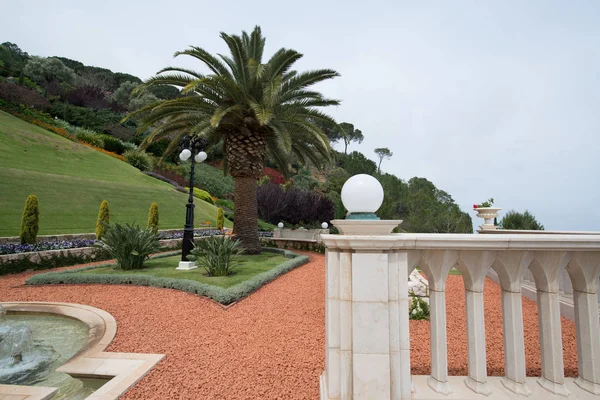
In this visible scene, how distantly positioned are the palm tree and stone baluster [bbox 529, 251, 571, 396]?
8.21 meters

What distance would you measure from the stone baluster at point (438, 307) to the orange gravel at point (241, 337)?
1148 millimetres

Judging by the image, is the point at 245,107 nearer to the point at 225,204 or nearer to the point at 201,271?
the point at 201,271

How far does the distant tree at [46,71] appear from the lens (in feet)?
136

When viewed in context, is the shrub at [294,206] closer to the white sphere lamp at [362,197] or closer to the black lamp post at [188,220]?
the black lamp post at [188,220]

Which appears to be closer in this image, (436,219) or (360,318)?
(360,318)

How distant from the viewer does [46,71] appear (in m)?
42.7

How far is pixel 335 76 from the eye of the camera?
36.0ft

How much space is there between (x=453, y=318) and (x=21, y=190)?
1821 cm

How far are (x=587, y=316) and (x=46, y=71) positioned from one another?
60.4 metres

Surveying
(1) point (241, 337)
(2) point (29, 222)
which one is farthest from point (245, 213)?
(1) point (241, 337)

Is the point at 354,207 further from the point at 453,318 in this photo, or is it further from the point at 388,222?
the point at 453,318

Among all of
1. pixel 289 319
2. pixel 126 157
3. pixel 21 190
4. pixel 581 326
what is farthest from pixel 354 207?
pixel 126 157

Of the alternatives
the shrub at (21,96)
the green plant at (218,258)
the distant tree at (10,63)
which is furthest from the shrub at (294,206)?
the distant tree at (10,63)

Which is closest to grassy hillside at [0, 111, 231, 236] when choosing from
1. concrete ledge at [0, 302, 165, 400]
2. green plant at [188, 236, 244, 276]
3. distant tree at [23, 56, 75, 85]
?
green plant at [188, 236, 244, 276]
